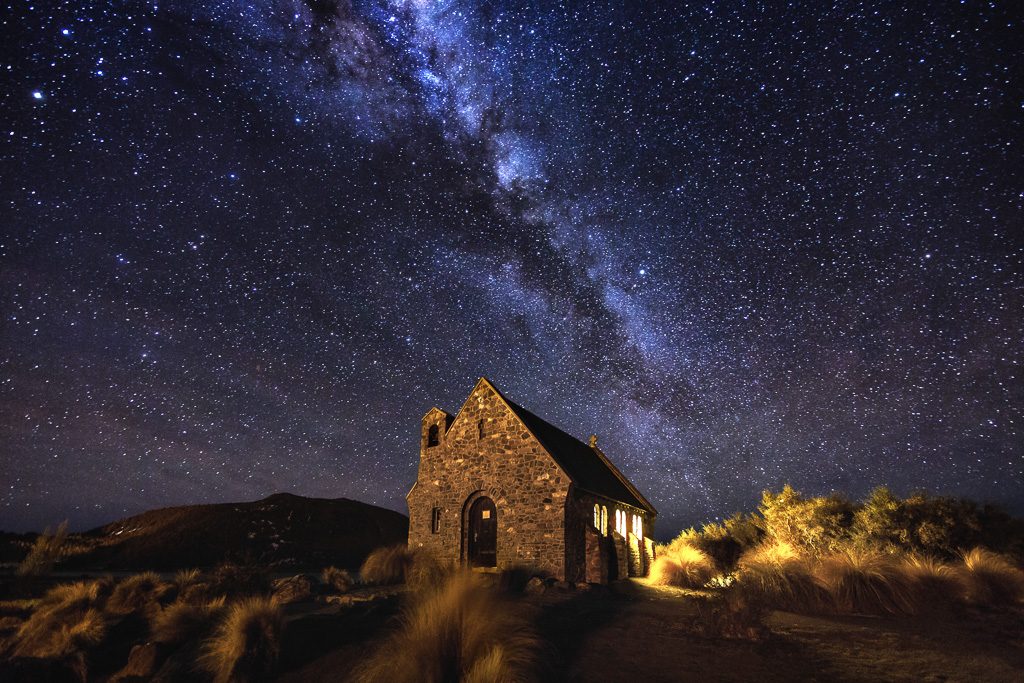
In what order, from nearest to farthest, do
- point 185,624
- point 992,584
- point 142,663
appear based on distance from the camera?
1. point 142,663
2. point 185,624
3. point 992,584

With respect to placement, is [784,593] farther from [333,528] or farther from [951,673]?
[333,528]

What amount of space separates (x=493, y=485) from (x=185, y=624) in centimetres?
1307

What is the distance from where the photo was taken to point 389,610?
1134cm

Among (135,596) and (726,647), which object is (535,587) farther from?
(135,596)

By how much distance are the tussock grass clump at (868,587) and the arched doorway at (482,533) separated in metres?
12.5

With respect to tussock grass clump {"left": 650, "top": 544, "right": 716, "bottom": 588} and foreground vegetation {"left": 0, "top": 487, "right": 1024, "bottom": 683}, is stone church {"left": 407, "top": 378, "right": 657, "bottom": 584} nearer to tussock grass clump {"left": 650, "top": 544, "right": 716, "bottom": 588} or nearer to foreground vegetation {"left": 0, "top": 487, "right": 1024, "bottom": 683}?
foreground vegetation {"left": 0, "top": 487, "right": 1024, "bottom": 683}

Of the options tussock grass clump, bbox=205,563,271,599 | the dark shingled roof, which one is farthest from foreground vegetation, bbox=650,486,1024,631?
tussock grass clump, bbox=205,563,271,599

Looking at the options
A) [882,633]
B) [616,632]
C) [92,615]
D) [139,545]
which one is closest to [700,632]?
[616,632]

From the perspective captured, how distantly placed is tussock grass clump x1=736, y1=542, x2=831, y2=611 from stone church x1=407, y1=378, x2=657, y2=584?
6.61 m

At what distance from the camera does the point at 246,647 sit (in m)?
7.75

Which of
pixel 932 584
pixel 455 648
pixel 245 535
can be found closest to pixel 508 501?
pixel 932 584

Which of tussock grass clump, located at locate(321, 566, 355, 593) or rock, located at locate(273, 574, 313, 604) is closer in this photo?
rock, located at locate(273, 574, 313, 604)

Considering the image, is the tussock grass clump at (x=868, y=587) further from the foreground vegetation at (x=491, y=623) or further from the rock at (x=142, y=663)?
the rock at (x=142, y=663)

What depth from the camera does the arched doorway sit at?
71.8ft
